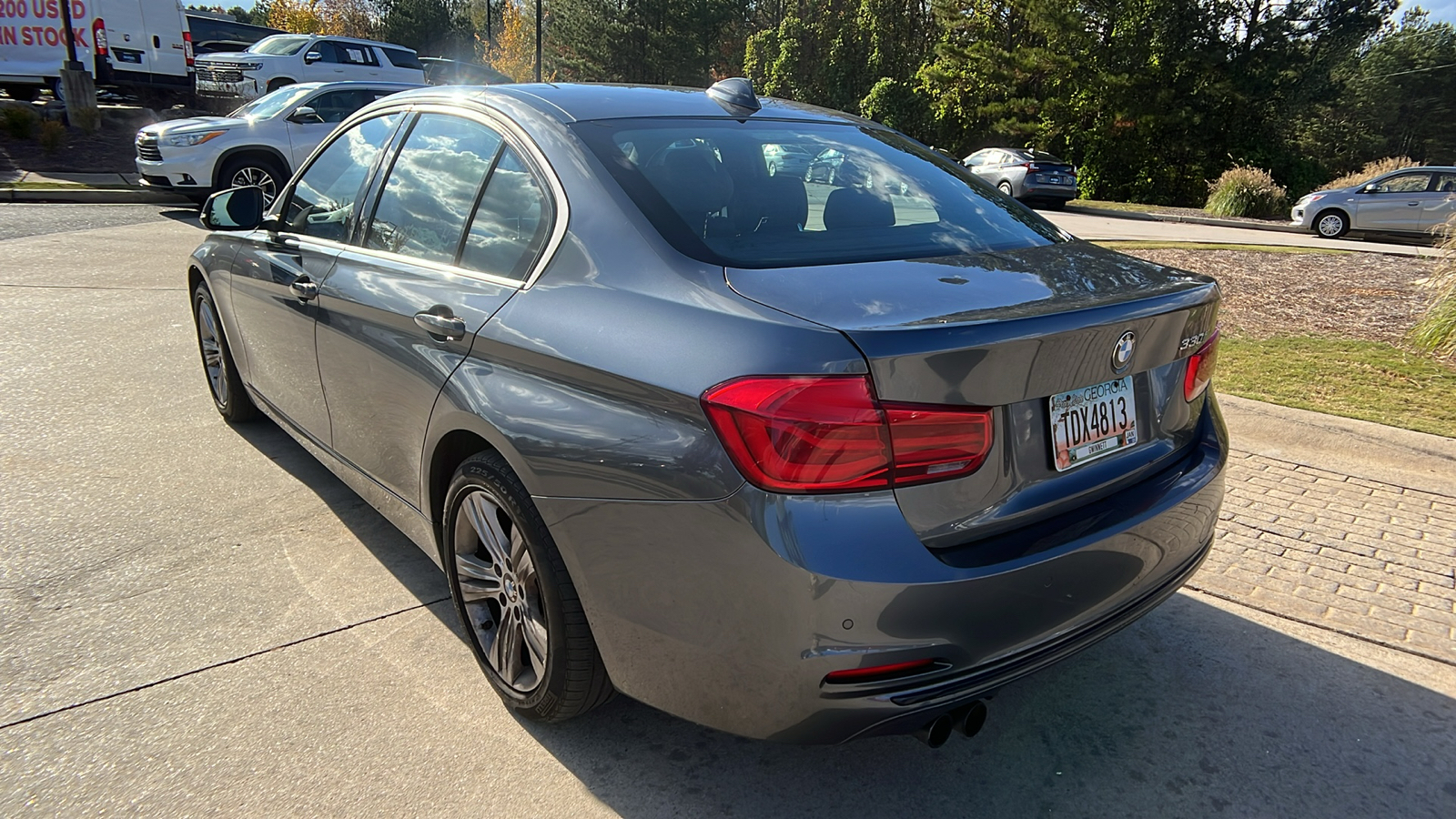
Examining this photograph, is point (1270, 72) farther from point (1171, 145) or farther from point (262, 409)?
point (262, 409)

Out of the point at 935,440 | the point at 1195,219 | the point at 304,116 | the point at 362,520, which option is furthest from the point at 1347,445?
the point at 1195,219

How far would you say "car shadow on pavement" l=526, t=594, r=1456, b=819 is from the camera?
8.12ft

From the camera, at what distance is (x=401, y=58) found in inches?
875

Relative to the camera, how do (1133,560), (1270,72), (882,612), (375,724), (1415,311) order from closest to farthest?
(882,612), (1133,560), (375,724), (1415,311), (1270,72)

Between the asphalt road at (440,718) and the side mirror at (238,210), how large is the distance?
1267 millimetres

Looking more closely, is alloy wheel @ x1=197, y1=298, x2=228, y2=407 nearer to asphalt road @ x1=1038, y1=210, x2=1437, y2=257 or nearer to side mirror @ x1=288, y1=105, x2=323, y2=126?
side mirror @ x1=288, y1=105, x2=323, y2=126

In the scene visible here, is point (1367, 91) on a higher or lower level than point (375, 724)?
higher

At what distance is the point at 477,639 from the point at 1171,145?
3679 cm

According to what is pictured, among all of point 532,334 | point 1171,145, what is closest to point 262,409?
point 532,334

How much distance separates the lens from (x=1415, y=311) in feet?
27.5

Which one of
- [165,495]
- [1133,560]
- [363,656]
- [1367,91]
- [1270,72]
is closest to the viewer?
[1133,560]

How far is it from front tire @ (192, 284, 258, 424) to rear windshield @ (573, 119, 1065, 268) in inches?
115

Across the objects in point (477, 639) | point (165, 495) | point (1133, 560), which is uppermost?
point (1133, 560)

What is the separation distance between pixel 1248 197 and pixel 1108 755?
2697cm
